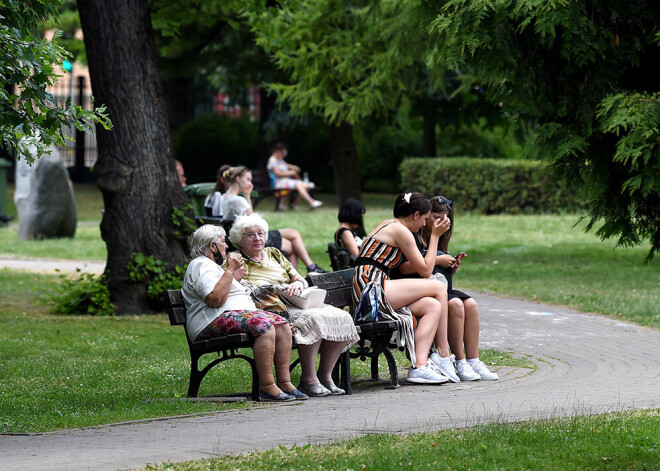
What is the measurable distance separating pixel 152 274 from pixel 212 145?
950 inches

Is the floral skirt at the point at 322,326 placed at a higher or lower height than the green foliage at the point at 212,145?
lower

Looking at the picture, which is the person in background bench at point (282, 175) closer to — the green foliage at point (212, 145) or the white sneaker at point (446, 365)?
A: the green foliage at point (212, 145)

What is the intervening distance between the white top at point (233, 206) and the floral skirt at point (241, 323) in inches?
190

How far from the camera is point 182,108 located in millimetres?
39625

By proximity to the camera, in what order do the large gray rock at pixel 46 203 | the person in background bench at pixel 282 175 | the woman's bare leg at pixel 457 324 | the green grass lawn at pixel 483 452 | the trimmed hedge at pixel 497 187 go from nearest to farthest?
the green grass lawn at pixel 483 452, the woman's bare leg at pixel 457 324, the large gray rock at pixel 46 203, the trimmed hedge at pixel 497 187, the person in background bench at pixel 282 175

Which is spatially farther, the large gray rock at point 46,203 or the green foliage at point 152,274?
the large gray rock at point 46,203

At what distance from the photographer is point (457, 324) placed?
28.8ft

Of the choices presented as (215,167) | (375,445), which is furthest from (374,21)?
(215,167)

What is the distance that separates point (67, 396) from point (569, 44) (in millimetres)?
4610

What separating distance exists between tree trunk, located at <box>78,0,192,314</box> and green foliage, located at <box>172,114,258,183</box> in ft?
75.8

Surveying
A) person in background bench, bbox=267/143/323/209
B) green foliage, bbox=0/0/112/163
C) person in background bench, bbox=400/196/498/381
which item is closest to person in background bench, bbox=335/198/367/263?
person in background bench, bbox=400/196/498/381

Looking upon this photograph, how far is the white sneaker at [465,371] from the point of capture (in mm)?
8555

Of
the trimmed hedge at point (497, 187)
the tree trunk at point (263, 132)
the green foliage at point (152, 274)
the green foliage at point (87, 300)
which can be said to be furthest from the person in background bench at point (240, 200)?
the tree trunk at point (263, 132)

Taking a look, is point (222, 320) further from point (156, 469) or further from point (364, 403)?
point (156, 469)
